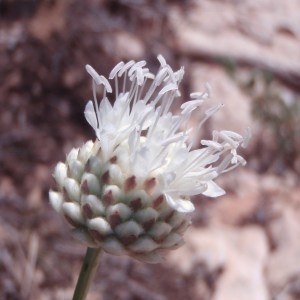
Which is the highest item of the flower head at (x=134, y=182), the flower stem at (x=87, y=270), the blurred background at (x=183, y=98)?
the flower head at (x=134, y=182)

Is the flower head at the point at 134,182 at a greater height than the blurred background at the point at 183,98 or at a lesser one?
greater

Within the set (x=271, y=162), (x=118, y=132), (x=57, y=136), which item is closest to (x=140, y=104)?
(x=118, y=132)

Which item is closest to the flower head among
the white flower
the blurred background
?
the white flower

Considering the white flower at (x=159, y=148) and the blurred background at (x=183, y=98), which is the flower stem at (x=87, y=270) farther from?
the blurred background at (x=183, y=98)

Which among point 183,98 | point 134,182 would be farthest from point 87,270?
point 183,98

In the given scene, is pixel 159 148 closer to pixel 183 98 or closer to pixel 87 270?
pixel 87 270

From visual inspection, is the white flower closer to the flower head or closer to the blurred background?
the flower head

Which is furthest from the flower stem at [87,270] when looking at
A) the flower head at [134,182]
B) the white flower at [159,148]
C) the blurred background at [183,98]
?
the blurred background at [183,98]
